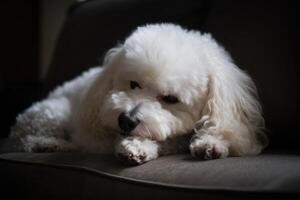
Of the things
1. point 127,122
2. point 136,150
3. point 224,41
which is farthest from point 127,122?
point 224,41

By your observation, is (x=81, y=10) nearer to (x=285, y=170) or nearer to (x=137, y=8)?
(x=137, y=8)

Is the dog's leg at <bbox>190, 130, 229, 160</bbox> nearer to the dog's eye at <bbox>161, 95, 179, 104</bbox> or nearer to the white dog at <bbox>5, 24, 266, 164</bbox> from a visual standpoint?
the white dog at <bbox>5, 24, 266, 164</bbox>

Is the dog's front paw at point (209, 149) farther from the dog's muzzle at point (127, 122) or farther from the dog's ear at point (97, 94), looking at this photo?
the dog's ear at point (97, 94)

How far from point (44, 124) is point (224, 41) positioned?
2.72ft

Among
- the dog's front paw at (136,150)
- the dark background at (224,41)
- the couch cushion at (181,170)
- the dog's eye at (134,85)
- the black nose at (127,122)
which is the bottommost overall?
the couch cushion at (181,170)

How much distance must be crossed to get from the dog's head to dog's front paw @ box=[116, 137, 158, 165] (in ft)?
0.09

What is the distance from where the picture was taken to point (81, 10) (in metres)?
2.66

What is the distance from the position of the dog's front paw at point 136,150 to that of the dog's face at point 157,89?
0.09 ft


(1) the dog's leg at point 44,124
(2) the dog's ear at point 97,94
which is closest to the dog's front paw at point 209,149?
(2) the dog's ear at point 97,94

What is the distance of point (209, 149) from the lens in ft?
4.69

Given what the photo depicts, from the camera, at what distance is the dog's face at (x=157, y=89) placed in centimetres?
151

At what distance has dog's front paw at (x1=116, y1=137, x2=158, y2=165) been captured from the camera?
142 centimetres

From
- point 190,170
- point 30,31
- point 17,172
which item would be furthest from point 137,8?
point 30,31

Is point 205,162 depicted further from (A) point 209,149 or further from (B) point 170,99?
(B) point 170,99
